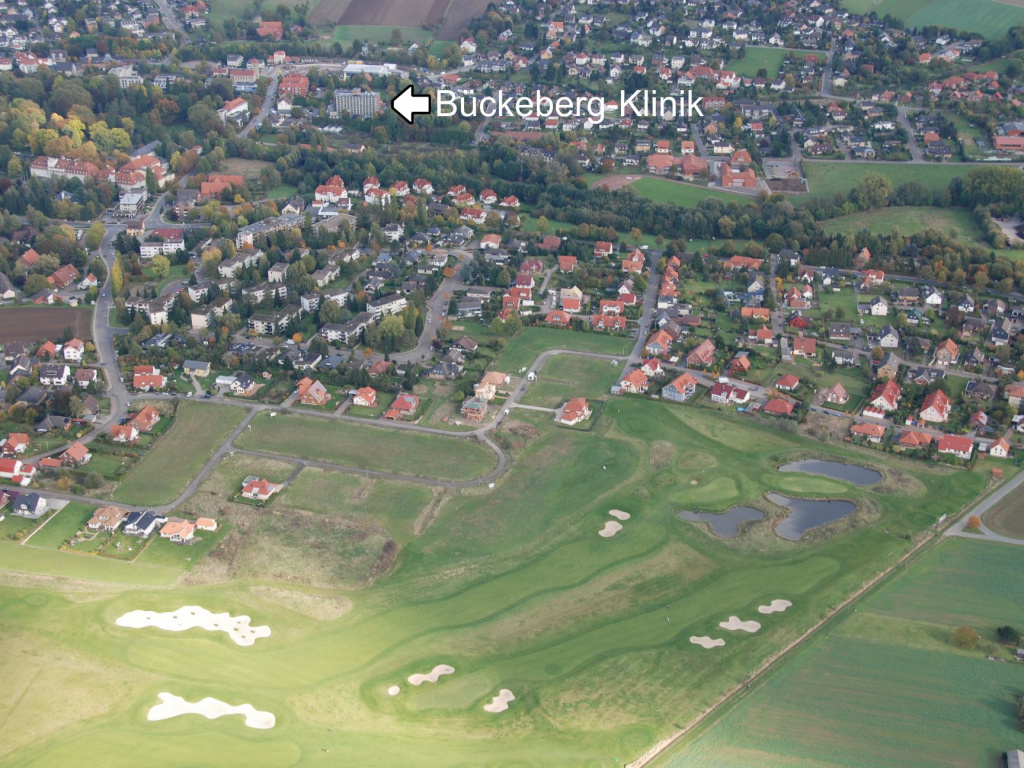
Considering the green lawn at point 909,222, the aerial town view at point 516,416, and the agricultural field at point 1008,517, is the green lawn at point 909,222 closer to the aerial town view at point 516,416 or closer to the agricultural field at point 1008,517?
the aerial town view at point 516,416

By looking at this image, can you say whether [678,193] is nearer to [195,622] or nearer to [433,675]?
[433,675]

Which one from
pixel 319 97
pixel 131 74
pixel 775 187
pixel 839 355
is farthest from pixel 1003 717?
pixel 131 74

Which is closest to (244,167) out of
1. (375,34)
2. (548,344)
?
(375,34)

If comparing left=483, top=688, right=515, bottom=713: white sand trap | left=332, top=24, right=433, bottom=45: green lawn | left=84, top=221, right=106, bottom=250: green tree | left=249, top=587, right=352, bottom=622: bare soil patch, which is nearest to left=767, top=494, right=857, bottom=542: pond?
left=483, top=688, right=515, bottom=713: white sand trap

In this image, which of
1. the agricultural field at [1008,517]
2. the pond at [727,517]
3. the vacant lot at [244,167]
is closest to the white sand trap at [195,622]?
the pond at [727,517]

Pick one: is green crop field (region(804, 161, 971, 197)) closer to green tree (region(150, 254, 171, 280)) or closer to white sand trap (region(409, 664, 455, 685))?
green tree (region(150, 254, 171, 280))

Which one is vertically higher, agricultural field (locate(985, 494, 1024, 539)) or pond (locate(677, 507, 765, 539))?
agricultural field (locate(985, 494, 1024, 539))
